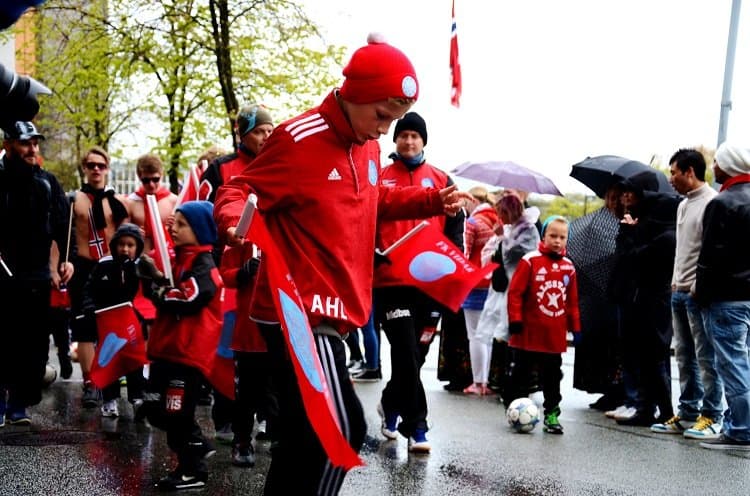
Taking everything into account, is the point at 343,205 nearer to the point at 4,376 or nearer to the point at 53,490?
the point at 53,490

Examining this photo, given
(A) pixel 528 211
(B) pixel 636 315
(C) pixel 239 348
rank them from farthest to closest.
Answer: (A) pixel 528 211, (B) pixel 636 315, (C) pixel 239 348

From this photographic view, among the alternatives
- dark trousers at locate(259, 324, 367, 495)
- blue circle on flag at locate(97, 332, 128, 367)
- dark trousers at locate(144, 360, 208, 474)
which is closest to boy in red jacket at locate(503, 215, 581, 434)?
blue circle on flag at locate(97, 332, 128, 367)

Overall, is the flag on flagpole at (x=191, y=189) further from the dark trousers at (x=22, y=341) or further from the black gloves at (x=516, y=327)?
the black gloves at (x=516, y=327)

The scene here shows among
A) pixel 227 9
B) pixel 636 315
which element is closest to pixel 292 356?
pixel 636 315

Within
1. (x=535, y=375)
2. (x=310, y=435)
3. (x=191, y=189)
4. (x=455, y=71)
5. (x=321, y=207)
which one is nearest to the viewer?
(x=310, y=435)

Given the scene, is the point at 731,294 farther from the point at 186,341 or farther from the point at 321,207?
the point at 321,207

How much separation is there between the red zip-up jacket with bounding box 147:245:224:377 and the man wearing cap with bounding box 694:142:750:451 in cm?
370

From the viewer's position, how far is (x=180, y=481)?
611 cm

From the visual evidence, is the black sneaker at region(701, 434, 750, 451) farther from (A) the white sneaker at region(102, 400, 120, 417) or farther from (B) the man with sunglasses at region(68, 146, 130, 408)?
(B) the man with sunglasses at region(68, 146, 130, 408)

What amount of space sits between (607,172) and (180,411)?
474 centimetres

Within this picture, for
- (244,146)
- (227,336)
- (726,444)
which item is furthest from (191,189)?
(726,444)

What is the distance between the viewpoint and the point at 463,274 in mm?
7516

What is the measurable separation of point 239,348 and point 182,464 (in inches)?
39.2

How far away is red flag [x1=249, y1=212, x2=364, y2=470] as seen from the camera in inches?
151
